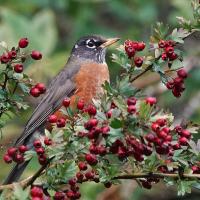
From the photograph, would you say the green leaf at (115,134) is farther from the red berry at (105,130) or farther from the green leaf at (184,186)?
the green leaf at (184,186)

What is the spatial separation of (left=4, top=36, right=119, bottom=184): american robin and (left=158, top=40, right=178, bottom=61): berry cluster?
123cm

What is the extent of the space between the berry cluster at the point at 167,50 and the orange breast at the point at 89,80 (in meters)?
1.56

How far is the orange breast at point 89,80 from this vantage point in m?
4.54

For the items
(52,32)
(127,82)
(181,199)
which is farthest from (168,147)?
(181,199)

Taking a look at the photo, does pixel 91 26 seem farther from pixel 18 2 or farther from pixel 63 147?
pixel 63 147

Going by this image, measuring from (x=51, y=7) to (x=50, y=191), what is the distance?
4.63 m

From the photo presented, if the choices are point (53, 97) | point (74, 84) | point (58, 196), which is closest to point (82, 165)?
point (58, 196)

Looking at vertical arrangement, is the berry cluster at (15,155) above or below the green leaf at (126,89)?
below

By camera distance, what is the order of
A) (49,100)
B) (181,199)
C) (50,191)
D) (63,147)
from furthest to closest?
(181,199) → (49,100) → (50,191) → (63,147)

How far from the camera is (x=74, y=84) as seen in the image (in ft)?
15.6

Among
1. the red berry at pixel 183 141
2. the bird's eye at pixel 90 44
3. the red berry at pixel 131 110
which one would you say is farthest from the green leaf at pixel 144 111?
the bird's eye at pixel 90 44

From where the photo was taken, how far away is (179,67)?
291 centimetres

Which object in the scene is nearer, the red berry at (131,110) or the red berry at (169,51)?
the red berry at (131,110)

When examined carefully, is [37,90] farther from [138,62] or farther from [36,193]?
[36,193]
